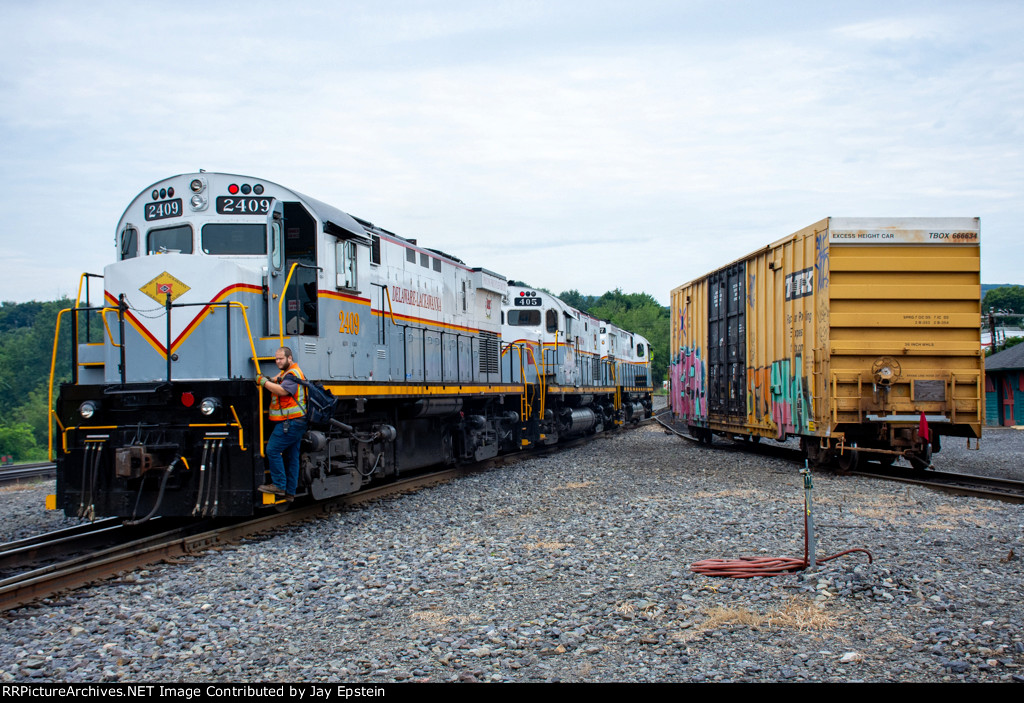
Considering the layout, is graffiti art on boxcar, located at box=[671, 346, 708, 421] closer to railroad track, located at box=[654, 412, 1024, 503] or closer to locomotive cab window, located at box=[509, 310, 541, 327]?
railroad track, located at box=[654, 412, 1024, 503]

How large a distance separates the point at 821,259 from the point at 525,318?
8379 mm

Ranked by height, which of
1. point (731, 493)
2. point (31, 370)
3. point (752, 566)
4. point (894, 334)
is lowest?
point (731, 493)

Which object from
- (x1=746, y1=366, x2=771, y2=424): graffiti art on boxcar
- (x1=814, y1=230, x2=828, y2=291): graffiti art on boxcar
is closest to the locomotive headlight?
(x1=814, y1=230, x2=828, y2=291): graffiti art on boxcar

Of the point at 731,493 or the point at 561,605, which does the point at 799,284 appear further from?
the point at 561,605

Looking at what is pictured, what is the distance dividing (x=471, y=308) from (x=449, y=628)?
9.48m

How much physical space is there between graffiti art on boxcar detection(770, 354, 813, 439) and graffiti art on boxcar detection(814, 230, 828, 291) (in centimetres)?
133

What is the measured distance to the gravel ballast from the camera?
4.08 meters

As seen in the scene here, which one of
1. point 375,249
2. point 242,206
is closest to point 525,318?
point 375,249

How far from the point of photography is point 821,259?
11461 millimetres

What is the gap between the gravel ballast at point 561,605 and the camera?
13.4 ft

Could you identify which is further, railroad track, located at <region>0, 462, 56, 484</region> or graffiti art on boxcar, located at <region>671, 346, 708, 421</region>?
graffiti art on boxcar, located at <region>671, 346, 708, 421</region>

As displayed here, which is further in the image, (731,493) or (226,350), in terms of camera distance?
(731,493)

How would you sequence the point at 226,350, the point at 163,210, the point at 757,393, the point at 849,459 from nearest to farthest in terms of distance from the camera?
the point at 226,350, the point at 163,210, the point at 849,459, the point at 757,393

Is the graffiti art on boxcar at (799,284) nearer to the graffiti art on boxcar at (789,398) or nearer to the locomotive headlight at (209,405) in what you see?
the graffiti art on boxcar at (789,398)
